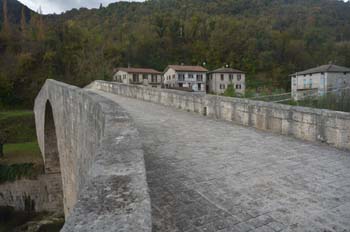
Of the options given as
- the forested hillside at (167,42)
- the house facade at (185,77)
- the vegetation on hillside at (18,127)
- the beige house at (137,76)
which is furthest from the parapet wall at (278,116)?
the house facade at (185,77)

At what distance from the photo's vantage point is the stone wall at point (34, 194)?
17.4 metres

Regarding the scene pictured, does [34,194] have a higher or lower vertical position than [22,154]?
lower

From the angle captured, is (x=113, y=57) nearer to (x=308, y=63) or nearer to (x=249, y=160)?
(x=308, y=63)

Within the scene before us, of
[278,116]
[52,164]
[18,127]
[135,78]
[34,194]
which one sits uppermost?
[135,78]

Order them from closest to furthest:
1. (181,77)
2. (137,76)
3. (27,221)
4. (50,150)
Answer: (27,221), (50,150), (137,76), (181,77)

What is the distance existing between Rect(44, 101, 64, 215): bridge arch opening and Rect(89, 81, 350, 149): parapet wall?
1064 centimetres

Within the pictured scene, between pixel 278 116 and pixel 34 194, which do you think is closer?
pixel 278 116

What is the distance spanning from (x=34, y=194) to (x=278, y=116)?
16.7 meters

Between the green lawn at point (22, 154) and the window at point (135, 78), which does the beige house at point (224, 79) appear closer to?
the window at point (135, 78)

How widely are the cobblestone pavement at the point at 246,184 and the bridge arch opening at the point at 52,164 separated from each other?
14330mm

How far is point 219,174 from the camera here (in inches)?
141

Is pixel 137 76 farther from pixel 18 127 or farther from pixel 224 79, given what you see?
pixel 18 127

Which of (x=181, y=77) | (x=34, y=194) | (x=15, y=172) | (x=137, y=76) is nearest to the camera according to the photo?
(x=34, y=194)

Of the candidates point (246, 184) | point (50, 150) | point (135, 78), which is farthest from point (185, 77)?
point (246, 184)
